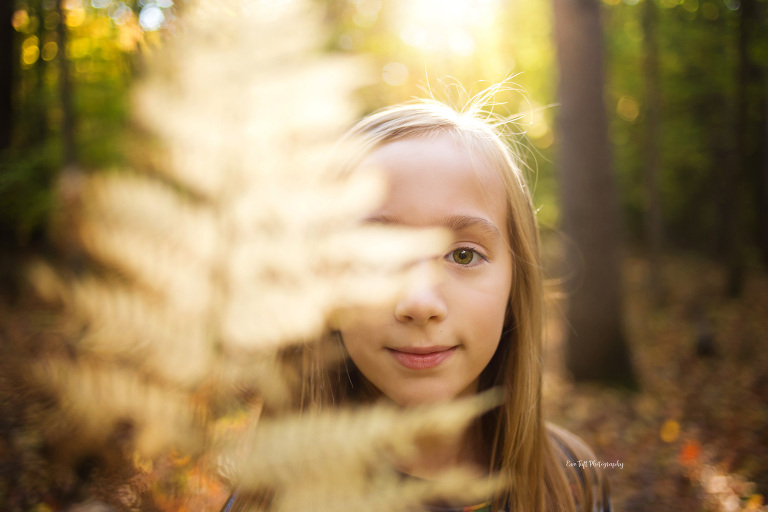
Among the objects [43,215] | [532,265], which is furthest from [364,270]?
[43,215]

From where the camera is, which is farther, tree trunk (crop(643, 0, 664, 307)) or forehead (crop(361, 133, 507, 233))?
tree trunk (crop(643, 0, 664, 307))

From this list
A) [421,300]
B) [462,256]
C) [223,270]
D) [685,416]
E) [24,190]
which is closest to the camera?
[223,270]

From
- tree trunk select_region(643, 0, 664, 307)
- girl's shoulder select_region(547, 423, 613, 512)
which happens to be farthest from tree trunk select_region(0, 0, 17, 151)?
tree trunk select_region(643, 0, 664, 307)

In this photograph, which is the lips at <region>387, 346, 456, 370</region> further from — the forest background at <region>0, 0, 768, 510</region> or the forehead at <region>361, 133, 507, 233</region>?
the forest background at <region>0, 0, 768, 510</region>

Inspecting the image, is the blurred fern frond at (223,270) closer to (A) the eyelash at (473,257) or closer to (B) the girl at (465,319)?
(B) the girl at (465,319)

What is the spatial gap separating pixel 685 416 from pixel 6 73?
836 cm

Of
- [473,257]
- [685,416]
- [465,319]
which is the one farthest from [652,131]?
[465,319]

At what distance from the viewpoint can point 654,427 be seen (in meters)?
5.53

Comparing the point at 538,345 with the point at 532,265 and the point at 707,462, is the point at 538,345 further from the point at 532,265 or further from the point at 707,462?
the point at 707,462

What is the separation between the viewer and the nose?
1.06 meters

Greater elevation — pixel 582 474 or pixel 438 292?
pixel 438 292

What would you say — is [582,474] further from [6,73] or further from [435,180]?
[6,73]

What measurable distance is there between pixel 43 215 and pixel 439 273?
4686mm

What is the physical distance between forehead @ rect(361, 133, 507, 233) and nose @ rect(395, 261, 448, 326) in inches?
7.5
